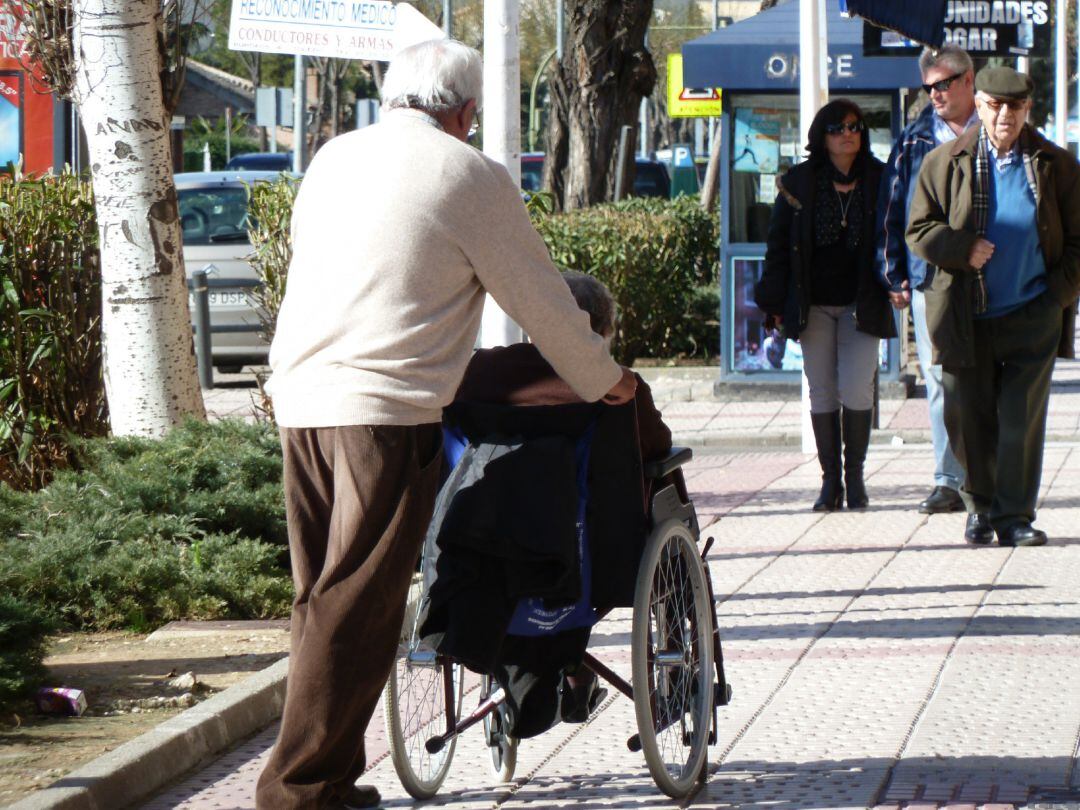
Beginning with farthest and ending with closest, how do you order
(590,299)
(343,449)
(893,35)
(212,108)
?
1. (212,108)
2. (893,35)
3. (590,299)
4. (343,449)

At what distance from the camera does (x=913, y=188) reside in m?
8.17

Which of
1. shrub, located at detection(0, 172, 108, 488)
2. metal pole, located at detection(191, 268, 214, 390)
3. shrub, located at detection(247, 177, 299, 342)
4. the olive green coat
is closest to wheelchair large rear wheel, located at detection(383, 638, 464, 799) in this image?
the olive green coat

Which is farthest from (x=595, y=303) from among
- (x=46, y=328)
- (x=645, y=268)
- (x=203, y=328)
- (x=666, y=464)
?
A: (x=645, y=268)

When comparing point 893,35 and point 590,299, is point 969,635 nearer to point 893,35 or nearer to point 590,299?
point 590,299

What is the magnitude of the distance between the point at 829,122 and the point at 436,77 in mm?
4877

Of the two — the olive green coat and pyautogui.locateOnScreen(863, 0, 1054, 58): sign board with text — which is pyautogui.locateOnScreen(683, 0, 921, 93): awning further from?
the olive green coat

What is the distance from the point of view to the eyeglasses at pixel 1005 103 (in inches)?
289

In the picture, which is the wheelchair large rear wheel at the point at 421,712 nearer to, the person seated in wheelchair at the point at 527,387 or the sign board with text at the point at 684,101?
the person seated in wheelchair at the point at 527,387

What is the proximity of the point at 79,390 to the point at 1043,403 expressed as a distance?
14.4 ft

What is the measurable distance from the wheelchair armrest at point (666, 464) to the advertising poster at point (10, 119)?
1072 centimetres

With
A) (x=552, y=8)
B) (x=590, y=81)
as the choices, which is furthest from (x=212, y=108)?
(x=590, y=81)

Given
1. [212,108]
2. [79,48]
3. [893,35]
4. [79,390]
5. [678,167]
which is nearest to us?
[79,48]

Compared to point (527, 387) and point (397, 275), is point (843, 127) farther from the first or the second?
point (397, 275)

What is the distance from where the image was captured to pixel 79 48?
25.1ft
